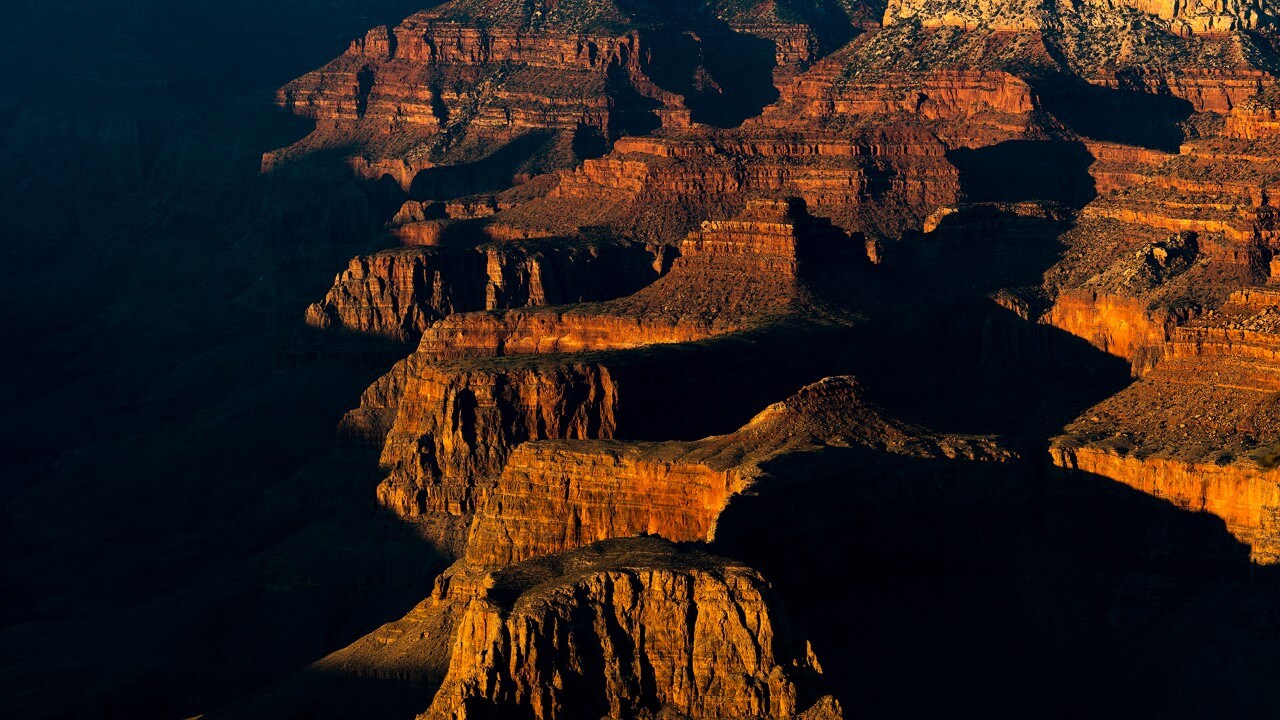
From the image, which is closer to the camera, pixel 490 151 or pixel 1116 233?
pixel 1116 233

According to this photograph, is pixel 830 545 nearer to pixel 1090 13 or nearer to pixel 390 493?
pixel 390 493

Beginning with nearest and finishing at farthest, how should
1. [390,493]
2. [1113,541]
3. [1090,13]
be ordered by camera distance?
[1113,541] < [390,493] < [1090,13]

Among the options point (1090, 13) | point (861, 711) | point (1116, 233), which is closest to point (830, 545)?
point (861, 711)

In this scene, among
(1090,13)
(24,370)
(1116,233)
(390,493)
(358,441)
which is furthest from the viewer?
(1090,13)

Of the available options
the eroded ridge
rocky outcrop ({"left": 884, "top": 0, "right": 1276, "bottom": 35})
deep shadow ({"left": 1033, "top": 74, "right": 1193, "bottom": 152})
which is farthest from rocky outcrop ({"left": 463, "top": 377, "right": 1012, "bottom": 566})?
rocky outcrop ({"left": 884, "top": 0, "right": 1276, "bottom": 35})

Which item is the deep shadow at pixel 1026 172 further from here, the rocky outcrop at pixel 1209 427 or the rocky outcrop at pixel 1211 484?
the rocky outcrop at pixel 1211 484

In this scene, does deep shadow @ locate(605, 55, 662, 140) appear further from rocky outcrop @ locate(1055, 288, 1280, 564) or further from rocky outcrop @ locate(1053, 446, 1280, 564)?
rocky outcrop @ locate(1053, 446, 1280, 564)
